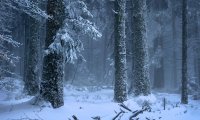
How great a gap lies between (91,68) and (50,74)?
4255 cm

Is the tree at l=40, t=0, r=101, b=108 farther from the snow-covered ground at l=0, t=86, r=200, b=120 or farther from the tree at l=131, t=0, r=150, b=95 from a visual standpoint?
the tree at l=131, t=0, r=150, b=95

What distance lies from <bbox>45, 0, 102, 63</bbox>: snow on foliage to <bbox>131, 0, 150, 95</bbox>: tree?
5.26 metres

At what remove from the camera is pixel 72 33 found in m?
13.6

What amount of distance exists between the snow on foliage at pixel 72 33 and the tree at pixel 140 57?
526 cm

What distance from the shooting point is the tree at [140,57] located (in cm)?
1833

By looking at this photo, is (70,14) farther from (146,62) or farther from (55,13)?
(146,62)

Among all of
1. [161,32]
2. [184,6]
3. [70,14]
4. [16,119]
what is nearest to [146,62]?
[184,6]

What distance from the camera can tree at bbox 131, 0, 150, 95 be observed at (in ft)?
60.1

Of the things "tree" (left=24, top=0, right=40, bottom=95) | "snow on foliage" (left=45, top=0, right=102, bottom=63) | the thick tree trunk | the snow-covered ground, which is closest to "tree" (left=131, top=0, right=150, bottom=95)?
the snow-covered ground

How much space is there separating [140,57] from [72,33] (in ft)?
20.1

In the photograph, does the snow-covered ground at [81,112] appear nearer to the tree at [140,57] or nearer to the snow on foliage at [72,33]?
the tree at [140,57]

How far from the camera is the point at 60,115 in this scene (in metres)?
11.9

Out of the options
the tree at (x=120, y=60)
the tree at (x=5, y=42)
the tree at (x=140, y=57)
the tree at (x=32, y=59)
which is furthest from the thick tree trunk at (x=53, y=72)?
the tree at (x=32, y=59)

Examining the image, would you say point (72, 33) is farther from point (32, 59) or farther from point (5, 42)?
point (5, 42)
